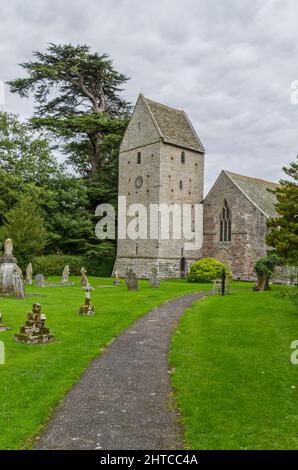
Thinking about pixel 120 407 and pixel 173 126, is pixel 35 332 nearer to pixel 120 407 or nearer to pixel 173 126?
pixel 120 407

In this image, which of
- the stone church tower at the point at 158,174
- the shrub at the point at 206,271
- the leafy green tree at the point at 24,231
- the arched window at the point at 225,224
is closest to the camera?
the leafy green tree at the point at 24,231

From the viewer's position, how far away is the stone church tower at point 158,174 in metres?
36.9

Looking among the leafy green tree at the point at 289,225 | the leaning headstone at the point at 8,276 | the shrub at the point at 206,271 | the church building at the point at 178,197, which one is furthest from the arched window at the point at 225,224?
the leaning headstone at the point at 8,276

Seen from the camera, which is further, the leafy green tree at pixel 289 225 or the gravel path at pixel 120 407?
the leafy green tree at pixel 289 225

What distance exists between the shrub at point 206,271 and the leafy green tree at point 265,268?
558cm

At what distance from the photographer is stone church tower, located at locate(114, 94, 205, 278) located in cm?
3694

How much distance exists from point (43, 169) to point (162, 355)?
32799 millimetres

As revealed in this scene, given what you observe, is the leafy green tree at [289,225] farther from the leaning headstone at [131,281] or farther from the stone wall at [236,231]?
the stone wall at [236,231]

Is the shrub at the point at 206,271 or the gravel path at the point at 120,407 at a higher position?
the shrub at the point at 206,271

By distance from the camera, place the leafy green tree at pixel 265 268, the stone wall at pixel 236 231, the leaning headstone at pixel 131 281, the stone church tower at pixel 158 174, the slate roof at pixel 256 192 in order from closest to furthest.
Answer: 1. the leaning headstone at pixel 131 281
2. the leafy green tree at pixel 265 268
3. the stone wall at pixel 236 231
4. the slate roof at pixel 256 192
5. the stone church tower at pixel 158 174

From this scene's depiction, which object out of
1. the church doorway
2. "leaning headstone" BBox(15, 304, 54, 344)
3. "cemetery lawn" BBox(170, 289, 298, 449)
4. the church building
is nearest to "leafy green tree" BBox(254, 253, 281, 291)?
the church building

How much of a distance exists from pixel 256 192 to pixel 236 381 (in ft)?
107

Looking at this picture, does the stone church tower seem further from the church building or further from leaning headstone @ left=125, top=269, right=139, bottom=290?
leaning headstone @ left=125, top=269, right=139, bottom=290
